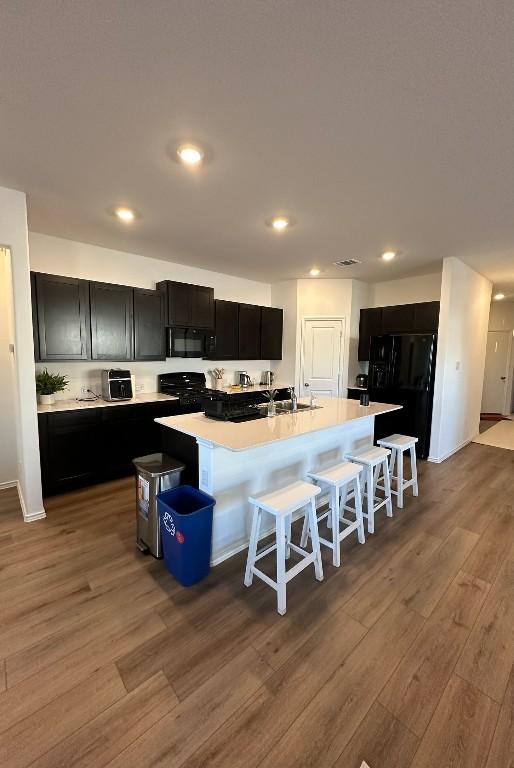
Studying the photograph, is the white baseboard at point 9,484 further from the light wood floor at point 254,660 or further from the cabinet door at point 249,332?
the cabinet door at point 249,332

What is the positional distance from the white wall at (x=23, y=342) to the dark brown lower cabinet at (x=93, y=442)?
31 cm

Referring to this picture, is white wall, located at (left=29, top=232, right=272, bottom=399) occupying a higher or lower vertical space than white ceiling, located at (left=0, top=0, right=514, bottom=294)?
lower

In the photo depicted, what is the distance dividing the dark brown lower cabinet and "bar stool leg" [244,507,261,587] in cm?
215

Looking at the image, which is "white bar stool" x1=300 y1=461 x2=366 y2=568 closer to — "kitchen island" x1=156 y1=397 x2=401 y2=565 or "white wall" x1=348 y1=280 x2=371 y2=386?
"kitchen island" x1=156 y1=397 x2=401 y2=565

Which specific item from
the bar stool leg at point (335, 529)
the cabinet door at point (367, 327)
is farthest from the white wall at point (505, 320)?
the bar stool leg at point (335, 529)

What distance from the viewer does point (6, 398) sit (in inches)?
128

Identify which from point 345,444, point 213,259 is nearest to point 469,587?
point 345,444

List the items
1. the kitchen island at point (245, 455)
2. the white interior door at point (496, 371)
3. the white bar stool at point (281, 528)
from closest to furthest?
the white bar stool at point (281, 528) < the kitchen island at point (245, 455) < the white interior door at point (496, 371)

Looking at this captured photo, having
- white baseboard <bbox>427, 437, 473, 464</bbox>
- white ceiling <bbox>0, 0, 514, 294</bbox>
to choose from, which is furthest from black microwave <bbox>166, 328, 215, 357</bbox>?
white baseboard <bbox>427, 437, 473, 464</bbox>

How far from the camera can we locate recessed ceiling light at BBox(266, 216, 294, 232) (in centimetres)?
293

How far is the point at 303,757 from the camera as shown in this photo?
A: 3.88ft

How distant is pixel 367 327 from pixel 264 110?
4.17 metres

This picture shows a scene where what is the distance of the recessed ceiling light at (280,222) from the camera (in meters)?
2.93

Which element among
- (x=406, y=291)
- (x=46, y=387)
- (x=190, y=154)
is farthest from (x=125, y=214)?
(x=406, y=291)
